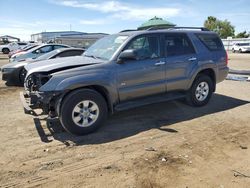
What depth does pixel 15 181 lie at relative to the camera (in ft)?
12.3

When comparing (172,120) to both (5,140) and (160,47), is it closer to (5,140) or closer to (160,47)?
(160,47)

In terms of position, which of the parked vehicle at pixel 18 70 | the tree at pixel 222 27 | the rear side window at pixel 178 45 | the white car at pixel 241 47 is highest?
the tree at pixel 222 27

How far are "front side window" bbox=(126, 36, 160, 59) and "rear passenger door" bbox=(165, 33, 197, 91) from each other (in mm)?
284

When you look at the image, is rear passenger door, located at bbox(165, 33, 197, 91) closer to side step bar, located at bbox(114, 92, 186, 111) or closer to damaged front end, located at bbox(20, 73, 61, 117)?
side step bar, located at bbox(114, 92, 186, 111)

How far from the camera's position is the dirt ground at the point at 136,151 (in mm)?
3754

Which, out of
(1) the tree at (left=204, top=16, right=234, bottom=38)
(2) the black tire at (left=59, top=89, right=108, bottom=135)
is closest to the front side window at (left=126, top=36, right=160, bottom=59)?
(2) the black tire at (left=59, top=89, right=108, bottom=135)

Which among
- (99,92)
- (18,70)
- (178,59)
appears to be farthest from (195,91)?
(18,70)

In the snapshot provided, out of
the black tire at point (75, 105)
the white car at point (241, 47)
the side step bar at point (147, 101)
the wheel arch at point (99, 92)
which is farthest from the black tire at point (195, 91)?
the white car at point (241, 47)

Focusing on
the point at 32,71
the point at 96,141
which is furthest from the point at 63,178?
the point at 32,71

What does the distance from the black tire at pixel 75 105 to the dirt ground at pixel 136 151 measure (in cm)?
15

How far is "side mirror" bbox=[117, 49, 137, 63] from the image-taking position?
5.51 meters

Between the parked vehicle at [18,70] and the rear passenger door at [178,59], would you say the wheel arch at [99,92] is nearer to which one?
the rear passenger door at [178,59]

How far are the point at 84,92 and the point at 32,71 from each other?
3.73 feet

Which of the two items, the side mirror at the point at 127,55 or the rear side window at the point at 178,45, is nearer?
the side mirror at the point at 127,55
